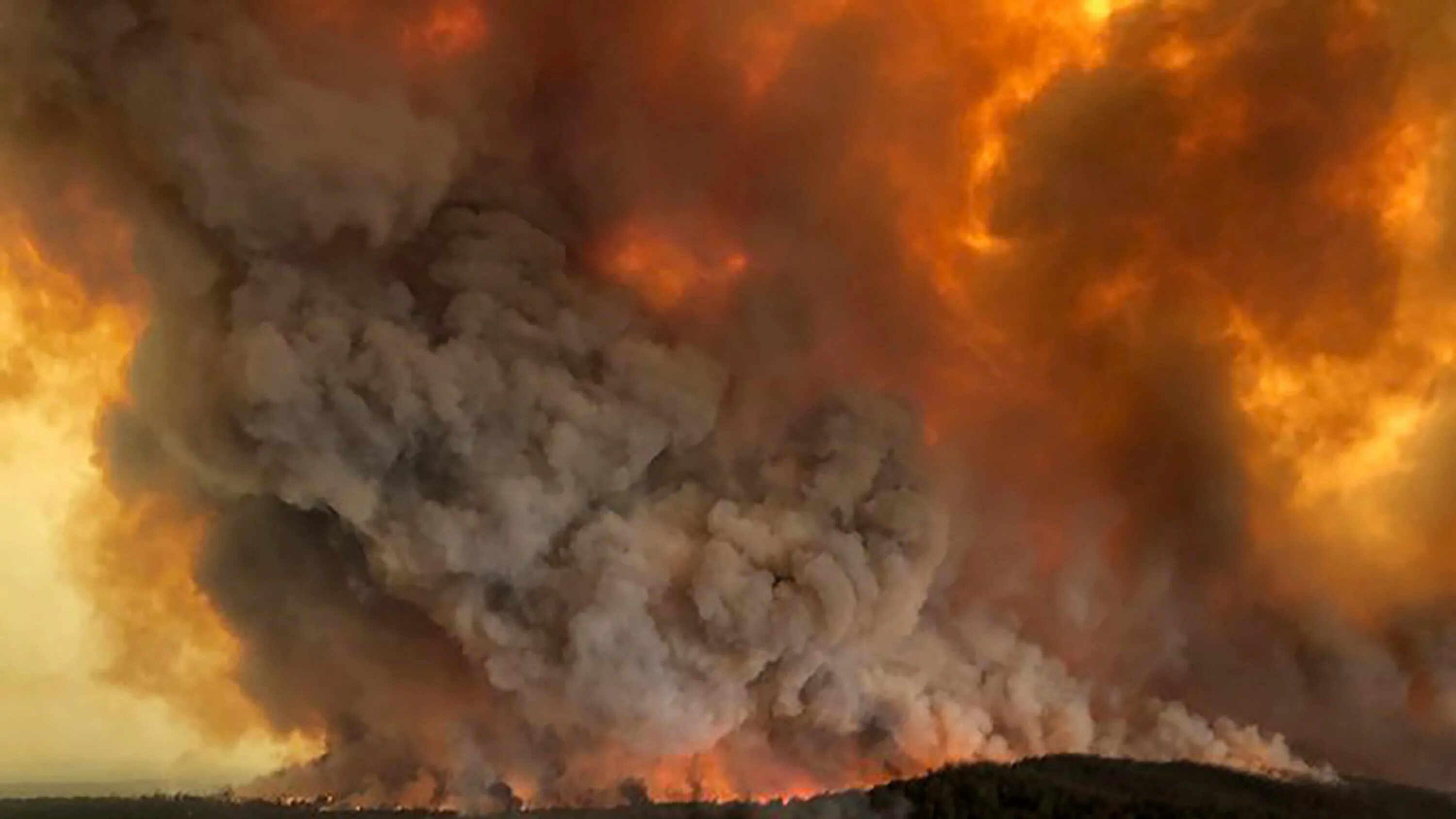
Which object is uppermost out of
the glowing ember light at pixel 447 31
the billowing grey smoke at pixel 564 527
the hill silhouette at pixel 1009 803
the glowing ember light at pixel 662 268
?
the glowing ember light at pixel 447 31

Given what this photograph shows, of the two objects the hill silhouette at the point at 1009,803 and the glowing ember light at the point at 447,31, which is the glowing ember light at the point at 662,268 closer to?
the glowing ember light at the point at 447,31

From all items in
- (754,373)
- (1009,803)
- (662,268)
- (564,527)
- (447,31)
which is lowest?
(1009,803)

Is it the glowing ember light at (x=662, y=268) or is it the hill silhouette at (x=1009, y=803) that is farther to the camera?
the glowing ember light at (x=662, y=268)

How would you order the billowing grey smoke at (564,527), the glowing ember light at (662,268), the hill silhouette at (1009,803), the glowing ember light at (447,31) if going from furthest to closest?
1. the glowing ember light at (662,268)
2. the glowing ember light at (447,31)
3. the billowing grey smoke at (564,527)
4. the hill silhouette at (1009,803)

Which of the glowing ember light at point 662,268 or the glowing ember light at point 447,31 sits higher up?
the glowing ember light at point 447,31

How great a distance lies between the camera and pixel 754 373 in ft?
94.1

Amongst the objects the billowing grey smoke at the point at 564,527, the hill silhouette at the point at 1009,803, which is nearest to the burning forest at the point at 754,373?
the billowing grey smoke at the point at 564,527

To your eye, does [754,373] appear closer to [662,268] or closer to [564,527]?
[662,268]

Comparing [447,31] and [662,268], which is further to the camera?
[662,268]

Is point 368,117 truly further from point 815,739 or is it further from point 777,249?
point 815,739

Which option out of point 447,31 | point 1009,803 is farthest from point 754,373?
point 1009,803

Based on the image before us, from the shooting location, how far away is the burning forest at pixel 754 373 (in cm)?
2436

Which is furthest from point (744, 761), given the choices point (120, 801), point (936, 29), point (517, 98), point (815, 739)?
point (936, 29)

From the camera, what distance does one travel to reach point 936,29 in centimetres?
2967
